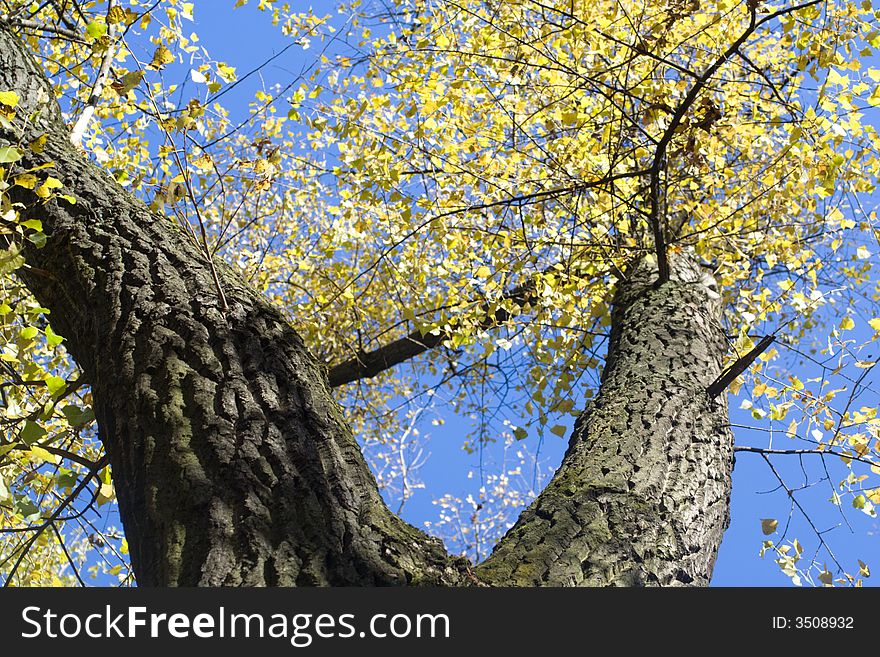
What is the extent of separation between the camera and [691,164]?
13.2ft

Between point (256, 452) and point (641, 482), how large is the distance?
1.33m

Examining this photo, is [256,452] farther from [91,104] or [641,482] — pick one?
[91,104]

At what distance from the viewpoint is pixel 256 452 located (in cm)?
187

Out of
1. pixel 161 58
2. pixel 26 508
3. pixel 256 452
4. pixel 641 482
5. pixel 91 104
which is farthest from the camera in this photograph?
pixel 91 104

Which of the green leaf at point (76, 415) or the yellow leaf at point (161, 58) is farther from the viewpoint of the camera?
the yellow leaf at point (161, 58)

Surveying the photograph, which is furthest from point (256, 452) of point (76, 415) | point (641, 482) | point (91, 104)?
point (91, 104)

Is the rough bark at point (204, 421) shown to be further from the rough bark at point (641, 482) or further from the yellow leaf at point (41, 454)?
the rough bark at point (641, 482)

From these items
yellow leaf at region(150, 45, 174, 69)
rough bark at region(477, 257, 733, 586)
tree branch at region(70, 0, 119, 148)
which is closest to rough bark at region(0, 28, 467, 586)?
rough bark at region(477, 257, 733, 586)

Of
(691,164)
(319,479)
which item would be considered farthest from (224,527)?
(691,164)

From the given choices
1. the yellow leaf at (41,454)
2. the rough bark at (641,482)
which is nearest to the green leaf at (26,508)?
the yellow leaf at (41,454)

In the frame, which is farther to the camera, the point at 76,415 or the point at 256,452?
the point at 76,415

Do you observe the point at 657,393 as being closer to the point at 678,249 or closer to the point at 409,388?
the point at 678,249

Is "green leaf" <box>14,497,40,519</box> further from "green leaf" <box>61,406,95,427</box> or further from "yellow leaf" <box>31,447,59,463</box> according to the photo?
"green leaf" <box>61,406,95,427</box>

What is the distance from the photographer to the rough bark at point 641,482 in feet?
6.81
